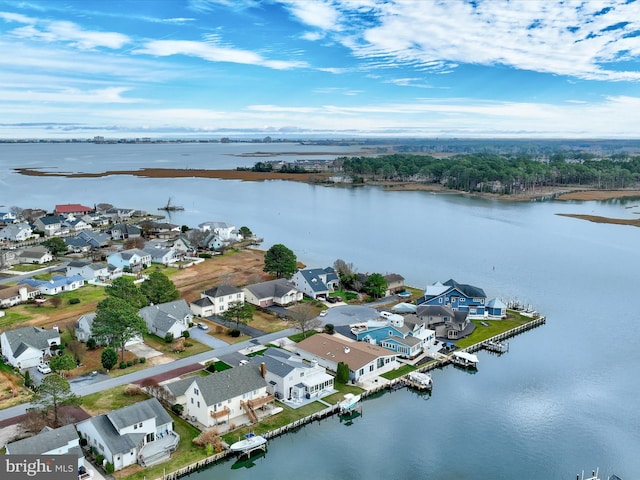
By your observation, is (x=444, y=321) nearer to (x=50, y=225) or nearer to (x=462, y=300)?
(x=462, y=300)

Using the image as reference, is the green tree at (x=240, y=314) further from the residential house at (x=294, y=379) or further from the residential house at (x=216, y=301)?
the residential house at (x=294, y=379)

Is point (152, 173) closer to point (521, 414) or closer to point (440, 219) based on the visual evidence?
point (440, 219)

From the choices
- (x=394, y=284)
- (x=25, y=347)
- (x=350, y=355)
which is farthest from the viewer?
(x=394, y=284)

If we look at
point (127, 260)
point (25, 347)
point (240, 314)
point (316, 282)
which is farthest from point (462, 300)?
point (127, 260)

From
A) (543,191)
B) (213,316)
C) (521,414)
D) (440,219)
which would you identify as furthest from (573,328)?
(543,191)

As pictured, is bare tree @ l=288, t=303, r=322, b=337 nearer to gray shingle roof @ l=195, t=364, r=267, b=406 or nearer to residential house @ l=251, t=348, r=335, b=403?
residential house @ l=251, t=348, r=335, b=403


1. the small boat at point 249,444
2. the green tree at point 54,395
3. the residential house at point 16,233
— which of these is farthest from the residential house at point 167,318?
the residential house at point 16,233
